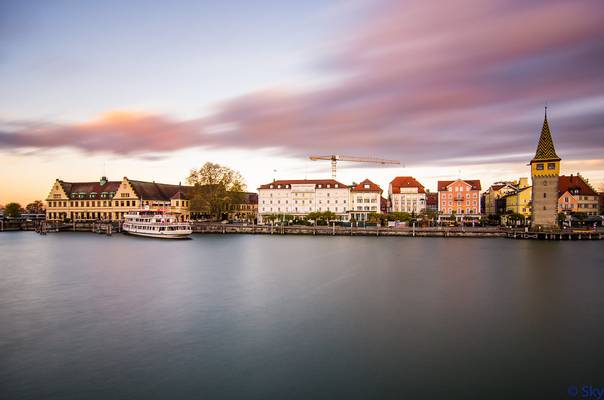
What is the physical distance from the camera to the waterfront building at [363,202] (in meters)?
79.2

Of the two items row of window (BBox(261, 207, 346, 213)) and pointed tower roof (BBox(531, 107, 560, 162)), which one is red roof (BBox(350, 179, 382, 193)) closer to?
row of window (BBox(261, 207, 346, 213))

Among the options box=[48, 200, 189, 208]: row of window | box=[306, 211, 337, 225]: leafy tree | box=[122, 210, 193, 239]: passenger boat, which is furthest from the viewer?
box=[48, 200, 189, 208]: row of window

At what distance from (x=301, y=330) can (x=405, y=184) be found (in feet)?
234

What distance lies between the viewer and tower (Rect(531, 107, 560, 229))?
196ft

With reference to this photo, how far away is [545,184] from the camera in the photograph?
60.3 meters

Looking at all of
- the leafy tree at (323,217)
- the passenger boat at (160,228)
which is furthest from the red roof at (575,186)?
the passenger boat at (160,228)

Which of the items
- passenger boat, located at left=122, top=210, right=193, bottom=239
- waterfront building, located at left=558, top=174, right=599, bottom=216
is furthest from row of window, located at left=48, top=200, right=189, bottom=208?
waterfront building, located at left=558, top=174, right=599, bottom=216

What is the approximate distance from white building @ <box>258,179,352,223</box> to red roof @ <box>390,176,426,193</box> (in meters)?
12.9

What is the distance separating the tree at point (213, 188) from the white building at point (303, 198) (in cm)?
684

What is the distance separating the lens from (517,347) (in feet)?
49.1

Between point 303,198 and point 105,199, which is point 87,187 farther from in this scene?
point 303,198

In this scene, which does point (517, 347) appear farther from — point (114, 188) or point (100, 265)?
point (114, 188)

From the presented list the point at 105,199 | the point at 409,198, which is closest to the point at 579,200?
the point at 409,198

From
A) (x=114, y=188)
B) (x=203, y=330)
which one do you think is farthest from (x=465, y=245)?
(x=114, y=188)
